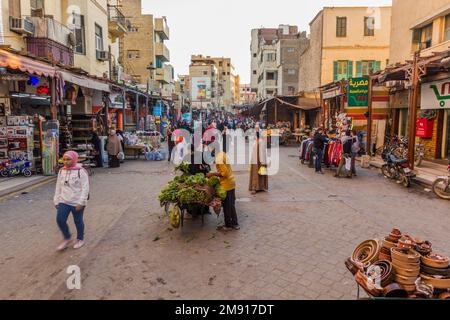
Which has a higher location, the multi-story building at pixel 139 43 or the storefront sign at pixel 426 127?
the multi-story building at pixel 139 43

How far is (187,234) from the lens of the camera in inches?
268

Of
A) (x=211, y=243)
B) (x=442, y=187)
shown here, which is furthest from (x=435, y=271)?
(x=442, y=187)

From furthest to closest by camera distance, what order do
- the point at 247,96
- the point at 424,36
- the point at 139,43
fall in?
the point at 247,96
the point at 139,43
the point at 424,36

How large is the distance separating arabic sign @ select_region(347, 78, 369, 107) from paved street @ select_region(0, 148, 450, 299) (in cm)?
710

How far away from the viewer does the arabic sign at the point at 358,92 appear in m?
16.9

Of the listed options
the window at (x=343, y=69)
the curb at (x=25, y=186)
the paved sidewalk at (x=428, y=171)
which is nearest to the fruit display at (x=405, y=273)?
the paved sidewalk at (x=428, y=171)

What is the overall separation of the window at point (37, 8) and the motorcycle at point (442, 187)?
17531mm

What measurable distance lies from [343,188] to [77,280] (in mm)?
8599

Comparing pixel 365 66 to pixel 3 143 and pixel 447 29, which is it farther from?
pixel 3 143

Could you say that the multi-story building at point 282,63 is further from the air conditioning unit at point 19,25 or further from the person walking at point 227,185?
the person walking at point 227,185

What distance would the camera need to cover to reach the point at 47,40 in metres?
15.3

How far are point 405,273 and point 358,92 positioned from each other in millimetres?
14708
